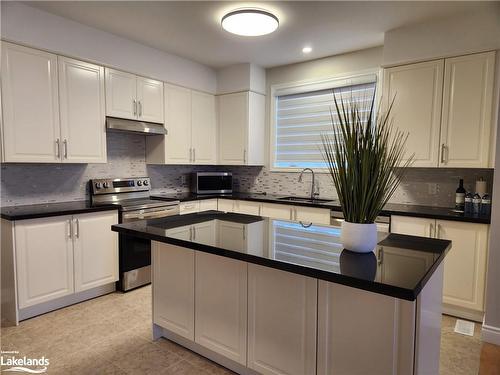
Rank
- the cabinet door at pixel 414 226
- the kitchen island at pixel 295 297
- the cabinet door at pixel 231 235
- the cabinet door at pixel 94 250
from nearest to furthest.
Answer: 1. the kitchen island at pixel 295 297
2. the cabinet door at pixel 231 235
3. the cabinet door at pixel 414 226
4. the cabinet door at pixel 94 250

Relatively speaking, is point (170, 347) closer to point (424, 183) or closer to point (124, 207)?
point (124, 207)

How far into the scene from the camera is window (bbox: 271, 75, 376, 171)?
393cm

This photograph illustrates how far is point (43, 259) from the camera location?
2684mm

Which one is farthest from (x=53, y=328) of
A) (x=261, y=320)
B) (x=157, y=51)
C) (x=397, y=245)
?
(x=157, y=51)

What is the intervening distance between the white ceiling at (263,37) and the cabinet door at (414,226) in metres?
1.79

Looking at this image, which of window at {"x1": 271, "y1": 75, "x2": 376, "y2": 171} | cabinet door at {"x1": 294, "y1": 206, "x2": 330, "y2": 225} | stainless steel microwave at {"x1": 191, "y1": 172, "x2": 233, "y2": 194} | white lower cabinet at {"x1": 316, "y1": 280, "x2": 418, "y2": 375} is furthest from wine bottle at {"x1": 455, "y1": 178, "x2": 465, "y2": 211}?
stainless steel microwave at {"x1": 191, "y1": 172, "x2": 233, "y2": 194}

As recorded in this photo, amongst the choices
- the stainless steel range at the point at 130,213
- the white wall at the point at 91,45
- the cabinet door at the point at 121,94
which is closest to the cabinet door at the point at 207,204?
the stainless steel range at the point at 130,213

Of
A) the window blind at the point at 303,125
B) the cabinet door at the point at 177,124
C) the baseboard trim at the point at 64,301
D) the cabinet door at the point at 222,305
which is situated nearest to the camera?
the cabinet door at the point at 222,305

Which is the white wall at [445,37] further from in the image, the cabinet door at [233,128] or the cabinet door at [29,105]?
the cabinet door at [29,105]

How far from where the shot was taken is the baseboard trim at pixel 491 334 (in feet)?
7.77

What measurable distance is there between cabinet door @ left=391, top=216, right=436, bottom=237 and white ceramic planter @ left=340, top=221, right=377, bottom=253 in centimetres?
161

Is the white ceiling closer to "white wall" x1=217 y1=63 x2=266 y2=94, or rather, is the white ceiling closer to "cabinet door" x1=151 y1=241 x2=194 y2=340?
"white wall" x1=217 y1=63 x2=266 y2=94

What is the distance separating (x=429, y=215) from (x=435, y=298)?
1402mm

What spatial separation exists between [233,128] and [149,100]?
3.94 feet
